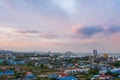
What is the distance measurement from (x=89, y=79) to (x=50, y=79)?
2.41 metres

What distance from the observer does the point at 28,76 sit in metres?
16.2

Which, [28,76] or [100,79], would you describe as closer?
[100,79]

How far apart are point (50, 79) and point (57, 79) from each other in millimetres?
668

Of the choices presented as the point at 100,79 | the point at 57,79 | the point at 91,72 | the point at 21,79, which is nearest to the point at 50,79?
the point at 57,79

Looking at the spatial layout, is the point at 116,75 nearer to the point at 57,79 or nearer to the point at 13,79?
the point at 57,79

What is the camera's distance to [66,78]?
1495 cm

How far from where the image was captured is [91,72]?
18.5m

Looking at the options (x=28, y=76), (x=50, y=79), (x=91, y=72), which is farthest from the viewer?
(x=91, y=72)

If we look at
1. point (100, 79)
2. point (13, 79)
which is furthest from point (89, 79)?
point (13, 79)

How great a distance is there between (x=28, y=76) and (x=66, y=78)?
2.83m

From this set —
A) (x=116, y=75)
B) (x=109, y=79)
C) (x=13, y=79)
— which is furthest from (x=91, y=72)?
(x=13, y=79)

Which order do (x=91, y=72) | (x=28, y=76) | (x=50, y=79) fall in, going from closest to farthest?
(x=50, y=79) → (x=28, y=76) → (x=91, y=72)

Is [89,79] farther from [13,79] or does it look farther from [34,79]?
[13,79]

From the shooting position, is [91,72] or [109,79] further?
[91,72]
